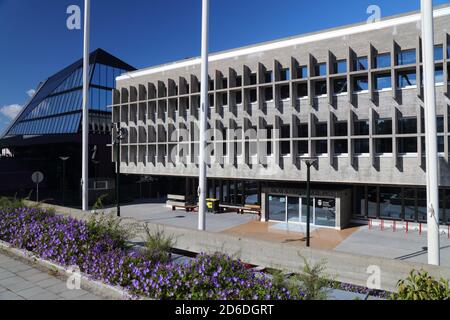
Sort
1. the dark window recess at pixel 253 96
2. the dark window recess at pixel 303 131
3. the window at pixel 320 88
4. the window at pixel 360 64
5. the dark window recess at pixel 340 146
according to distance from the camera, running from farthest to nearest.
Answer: the dark window recess at pixel 253 96
the dark window recess at pixel 303 131
the window at pixel 320 88
the dark window recess at pixel 340 146
the window at pixel 360 64

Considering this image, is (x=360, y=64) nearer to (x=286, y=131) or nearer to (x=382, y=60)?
(x=382, y=60)

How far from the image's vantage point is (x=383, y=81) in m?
22.8

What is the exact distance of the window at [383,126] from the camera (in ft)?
73.9

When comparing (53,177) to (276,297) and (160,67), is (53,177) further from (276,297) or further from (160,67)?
(276,297)

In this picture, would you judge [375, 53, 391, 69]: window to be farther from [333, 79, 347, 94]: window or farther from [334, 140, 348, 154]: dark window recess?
[334, 140, 348, 154]: dark window recess

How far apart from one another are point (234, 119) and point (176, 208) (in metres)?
10.9

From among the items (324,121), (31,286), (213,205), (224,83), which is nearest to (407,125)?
(324,121)

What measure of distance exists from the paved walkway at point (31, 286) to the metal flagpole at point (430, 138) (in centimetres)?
865

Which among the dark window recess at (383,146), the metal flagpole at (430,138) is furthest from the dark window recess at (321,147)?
the metal flagpole at (430,138)

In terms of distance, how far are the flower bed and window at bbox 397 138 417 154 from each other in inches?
732

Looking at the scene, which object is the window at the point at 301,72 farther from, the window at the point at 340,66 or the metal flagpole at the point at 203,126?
the metal flagpole at the point at 203,126

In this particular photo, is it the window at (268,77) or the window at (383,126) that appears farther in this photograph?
the window at (268,77)
